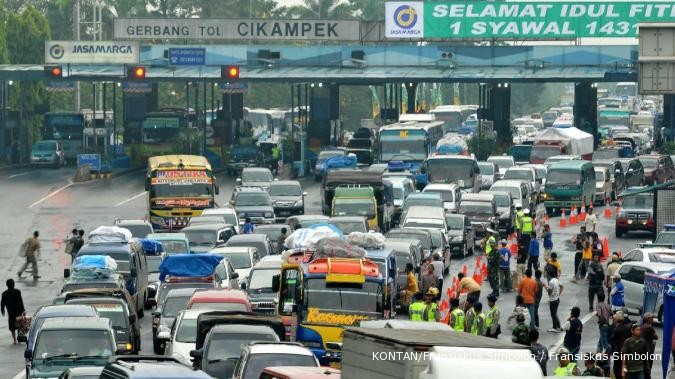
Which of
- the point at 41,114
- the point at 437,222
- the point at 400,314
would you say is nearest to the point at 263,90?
the point at 41,114

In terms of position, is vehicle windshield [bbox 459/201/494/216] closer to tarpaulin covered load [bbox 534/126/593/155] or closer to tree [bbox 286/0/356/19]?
tarpaulin covered load [bbox 534/126/593/155]

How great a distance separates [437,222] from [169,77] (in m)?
41.2

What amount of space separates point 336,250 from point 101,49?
200 feet

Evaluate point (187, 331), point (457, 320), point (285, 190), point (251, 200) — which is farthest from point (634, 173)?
point (187, 331)

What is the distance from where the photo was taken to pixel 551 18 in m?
93.4

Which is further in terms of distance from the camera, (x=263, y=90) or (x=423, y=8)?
(x=263, y=90)

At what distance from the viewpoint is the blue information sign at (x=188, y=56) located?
285 ft

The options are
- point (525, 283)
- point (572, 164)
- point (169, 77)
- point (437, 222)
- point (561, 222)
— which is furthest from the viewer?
point (169, 77)

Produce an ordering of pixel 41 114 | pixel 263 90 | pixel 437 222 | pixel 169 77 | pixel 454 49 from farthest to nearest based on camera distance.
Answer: pixel 263 90, pixel 41 114, pixel 454 49, pixel 169 77, pixel 437 222

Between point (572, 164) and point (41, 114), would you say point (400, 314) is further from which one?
point (41, 114)

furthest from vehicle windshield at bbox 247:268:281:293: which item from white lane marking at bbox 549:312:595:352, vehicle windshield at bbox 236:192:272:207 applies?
vehicle windshield at bbox 236:192:272:207

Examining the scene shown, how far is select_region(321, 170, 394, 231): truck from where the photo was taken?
55.0m

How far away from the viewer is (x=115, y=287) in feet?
117

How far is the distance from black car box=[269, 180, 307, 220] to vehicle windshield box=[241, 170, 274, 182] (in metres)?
7.78
